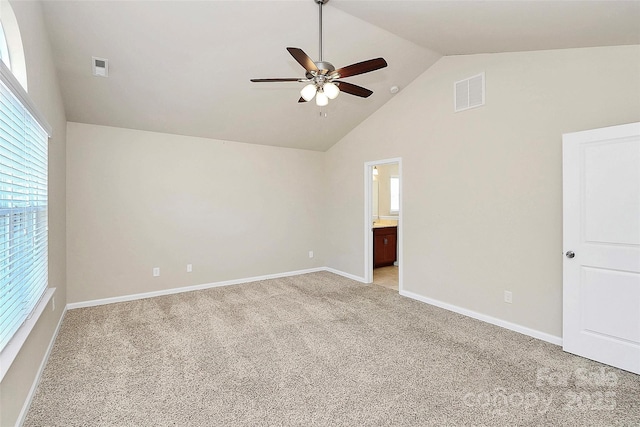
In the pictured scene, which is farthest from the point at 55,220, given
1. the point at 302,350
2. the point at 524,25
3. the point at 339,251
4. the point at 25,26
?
the point at 524,25

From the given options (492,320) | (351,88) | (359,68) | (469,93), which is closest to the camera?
(359,68)

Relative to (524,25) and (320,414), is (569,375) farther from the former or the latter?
(524,25)

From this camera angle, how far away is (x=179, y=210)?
4.69m

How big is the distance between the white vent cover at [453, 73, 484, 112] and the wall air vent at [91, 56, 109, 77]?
3.80 metres

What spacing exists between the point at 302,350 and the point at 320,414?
875 millimetres

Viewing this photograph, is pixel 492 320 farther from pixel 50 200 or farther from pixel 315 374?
pixel 50 200

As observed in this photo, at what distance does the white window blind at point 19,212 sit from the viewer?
69.3 inches

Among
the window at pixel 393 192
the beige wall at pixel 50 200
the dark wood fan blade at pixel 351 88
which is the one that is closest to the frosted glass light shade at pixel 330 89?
the dark wood fan blade at pixel 351 88

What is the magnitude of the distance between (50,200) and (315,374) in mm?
2911

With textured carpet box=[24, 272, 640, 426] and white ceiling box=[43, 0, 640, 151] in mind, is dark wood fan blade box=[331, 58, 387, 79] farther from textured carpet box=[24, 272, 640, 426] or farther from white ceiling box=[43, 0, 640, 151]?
textured carpet box=[24, 272, 640, 426]

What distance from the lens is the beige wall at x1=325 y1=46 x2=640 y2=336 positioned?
2.80 meters

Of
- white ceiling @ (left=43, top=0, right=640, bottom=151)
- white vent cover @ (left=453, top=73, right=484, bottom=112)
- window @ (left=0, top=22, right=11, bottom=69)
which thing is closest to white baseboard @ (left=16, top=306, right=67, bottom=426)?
window @ (left=0, top=22, right=11, bottom=69)

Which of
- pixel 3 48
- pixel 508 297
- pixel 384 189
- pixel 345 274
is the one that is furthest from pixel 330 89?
pixel 384 189

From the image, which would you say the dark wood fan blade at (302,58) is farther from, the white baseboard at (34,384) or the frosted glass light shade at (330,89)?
the white baseboard at (34,384)
